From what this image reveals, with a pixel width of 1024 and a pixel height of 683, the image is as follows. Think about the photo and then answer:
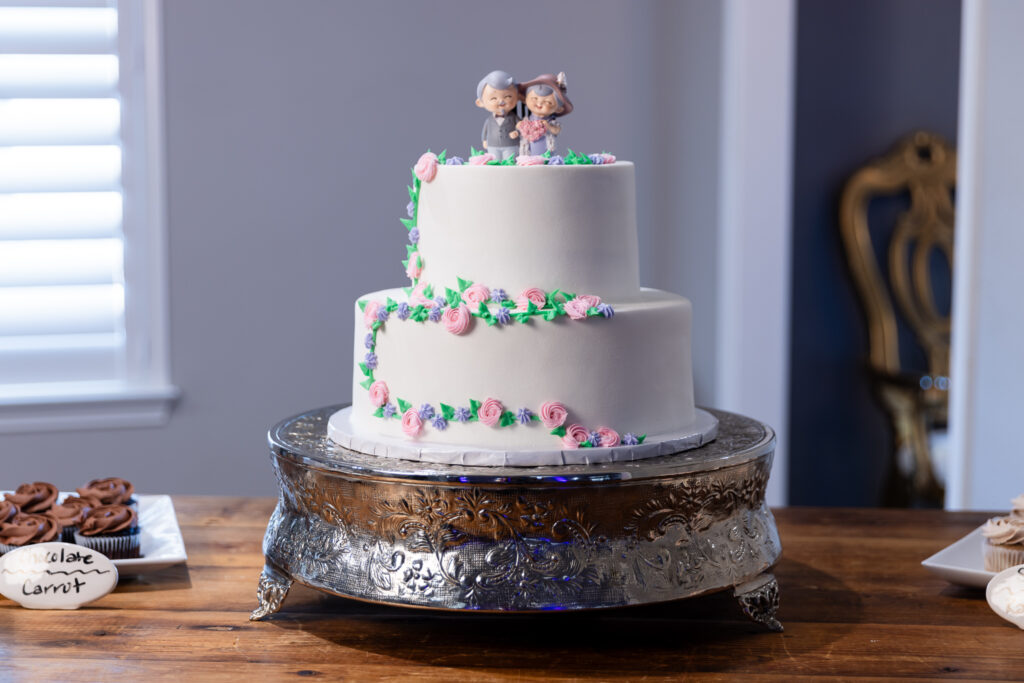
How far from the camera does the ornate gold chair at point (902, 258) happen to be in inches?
146

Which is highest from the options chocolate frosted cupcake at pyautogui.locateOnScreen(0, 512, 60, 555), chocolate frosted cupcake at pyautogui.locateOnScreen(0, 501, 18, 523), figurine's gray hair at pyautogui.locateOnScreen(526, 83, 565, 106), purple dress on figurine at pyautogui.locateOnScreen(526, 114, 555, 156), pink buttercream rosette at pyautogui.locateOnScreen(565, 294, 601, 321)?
figurine's gray hair at pyautogui.locateOnScreen(526, 83, 565, 106)

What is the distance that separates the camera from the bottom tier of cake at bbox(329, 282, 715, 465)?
1.38 meters

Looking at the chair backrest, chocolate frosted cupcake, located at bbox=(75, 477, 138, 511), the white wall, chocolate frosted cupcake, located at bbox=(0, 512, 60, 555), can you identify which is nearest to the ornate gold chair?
the chair backrest

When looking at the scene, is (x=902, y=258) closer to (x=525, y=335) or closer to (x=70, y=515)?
(x=525, y=335)

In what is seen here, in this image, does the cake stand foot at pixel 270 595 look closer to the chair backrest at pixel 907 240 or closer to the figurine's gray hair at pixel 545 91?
the figurine's gray hair at pixel 545 91

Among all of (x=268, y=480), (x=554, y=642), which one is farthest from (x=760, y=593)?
(x=268, y=480)

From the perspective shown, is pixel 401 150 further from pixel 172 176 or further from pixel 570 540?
pixel 570 540

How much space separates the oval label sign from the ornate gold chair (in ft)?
9.31

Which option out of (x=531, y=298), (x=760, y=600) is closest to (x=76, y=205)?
(x=531, y=298)

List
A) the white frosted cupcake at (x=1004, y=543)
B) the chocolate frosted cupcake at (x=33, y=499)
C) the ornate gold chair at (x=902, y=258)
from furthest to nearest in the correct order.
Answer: the ornate gold chair at (x=902, y=258), the chocolate frosted cupcake at (x=33, y=499), the white frosted cupcake at (x=1004, y=543)

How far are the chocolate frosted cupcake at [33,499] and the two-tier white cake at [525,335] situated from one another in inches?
19.3

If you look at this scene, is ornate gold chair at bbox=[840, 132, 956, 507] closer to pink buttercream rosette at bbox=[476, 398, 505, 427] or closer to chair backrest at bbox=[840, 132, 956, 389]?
chair backrest at bbox=[840, 132, 956, 389]

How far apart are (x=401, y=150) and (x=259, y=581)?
1.99 meters

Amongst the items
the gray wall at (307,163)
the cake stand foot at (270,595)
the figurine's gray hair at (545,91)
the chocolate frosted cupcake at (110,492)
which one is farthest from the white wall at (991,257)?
the chocolate frosted cupcake at (110,492)
